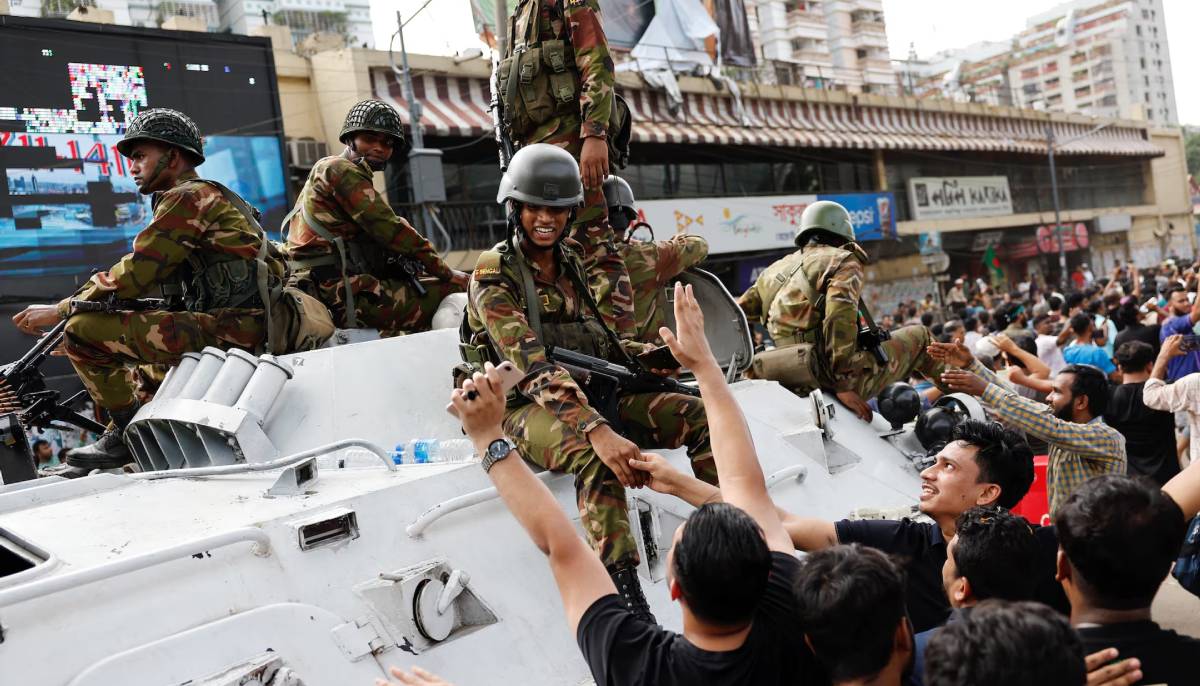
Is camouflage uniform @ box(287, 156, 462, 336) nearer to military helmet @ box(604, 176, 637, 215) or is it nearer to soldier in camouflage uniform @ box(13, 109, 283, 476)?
soldier in camouflage uniform @ box(13, 109, 283, 476)

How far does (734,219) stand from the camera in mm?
24375

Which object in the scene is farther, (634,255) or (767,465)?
(634,255)

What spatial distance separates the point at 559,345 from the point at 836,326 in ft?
7.83

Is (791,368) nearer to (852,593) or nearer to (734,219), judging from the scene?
(852,593)

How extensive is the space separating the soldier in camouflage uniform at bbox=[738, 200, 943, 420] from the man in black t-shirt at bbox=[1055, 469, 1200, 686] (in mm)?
3576

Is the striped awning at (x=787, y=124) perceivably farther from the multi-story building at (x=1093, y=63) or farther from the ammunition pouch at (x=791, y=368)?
the multi-story building at (x=1093, y=63)

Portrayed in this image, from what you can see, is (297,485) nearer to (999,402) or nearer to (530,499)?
(530,499)

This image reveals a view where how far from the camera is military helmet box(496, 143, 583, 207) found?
411 centimetres

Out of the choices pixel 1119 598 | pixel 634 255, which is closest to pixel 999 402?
pixel 634 255

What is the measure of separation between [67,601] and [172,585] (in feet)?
0.76

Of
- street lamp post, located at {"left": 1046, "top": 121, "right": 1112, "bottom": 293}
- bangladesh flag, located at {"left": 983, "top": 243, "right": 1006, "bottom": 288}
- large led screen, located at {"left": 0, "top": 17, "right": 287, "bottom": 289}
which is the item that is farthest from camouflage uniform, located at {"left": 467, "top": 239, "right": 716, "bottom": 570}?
bangladesh flag, located at {"left": 983, "top": 243, "right": 1006, "bottom": 288}

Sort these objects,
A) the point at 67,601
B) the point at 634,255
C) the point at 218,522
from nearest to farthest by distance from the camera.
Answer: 1. the point at 67,601
2. the point at 218,522
3. the point at 634,255

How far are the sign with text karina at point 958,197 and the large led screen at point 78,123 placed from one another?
22020 millimetres

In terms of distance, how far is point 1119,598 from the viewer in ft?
7.42
